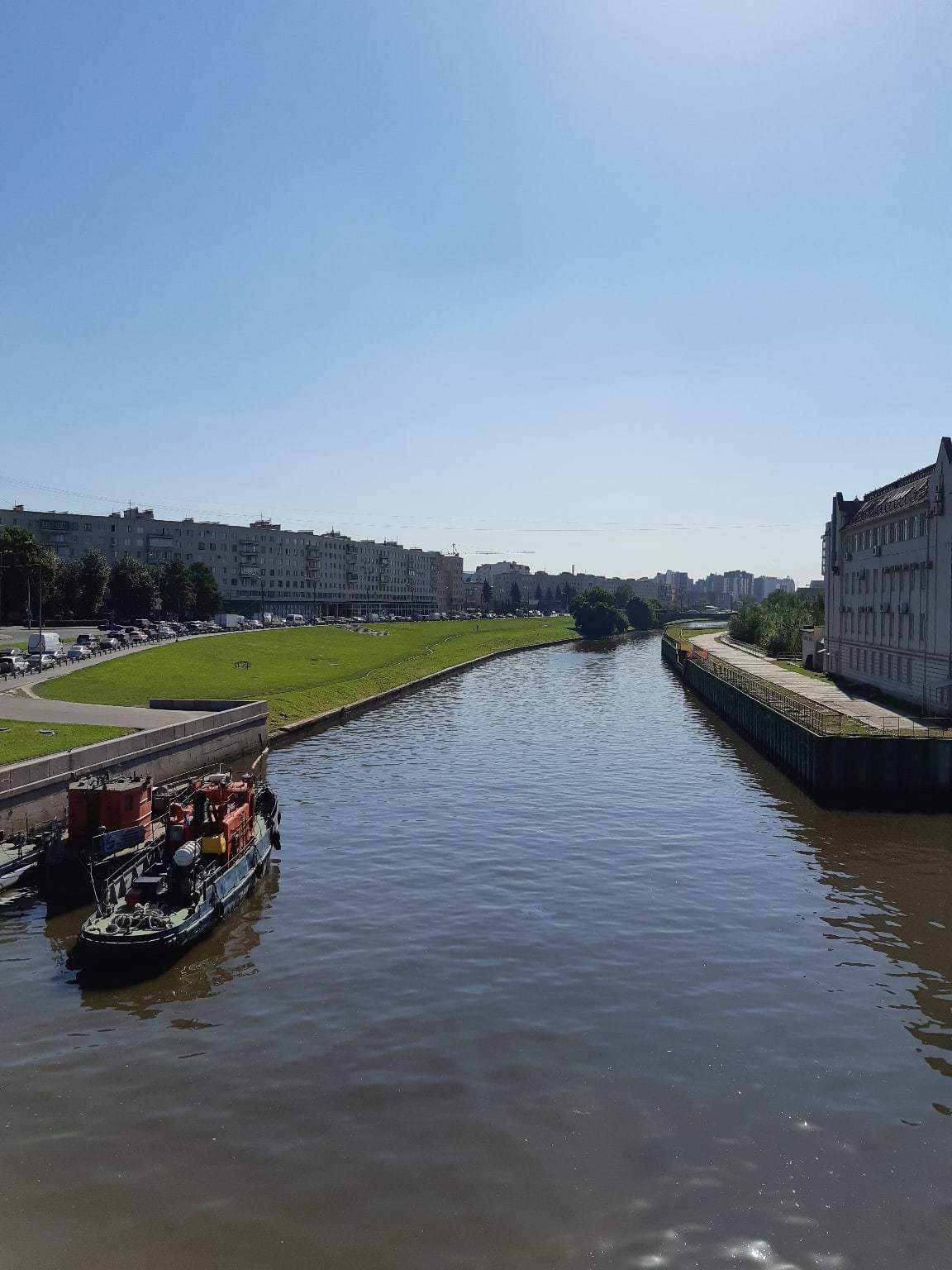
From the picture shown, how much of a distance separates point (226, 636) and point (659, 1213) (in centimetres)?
11290

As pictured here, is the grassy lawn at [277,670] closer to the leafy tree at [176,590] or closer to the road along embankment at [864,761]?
the leafy tree at [176,590]

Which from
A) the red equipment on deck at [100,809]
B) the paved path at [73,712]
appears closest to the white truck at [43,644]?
the paved path at [73,712]

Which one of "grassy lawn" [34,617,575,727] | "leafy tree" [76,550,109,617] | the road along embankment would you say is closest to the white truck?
"grassy lawn" [34,617,575,727]

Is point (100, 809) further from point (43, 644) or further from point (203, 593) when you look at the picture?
point (203, 593)

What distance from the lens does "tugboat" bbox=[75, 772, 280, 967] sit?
25.5 metres

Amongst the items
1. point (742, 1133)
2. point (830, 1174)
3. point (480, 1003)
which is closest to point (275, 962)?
point (480, 1003)

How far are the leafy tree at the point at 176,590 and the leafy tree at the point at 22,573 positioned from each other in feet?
80.0

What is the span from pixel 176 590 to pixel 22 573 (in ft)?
111

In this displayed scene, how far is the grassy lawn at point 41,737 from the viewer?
40344 millimetres

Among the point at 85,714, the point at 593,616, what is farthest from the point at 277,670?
the point at 593,616

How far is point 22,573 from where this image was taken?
413ft

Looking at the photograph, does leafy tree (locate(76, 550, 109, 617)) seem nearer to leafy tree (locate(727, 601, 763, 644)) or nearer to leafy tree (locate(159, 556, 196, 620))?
leafy tree (locate(159, 556, 196, 620))

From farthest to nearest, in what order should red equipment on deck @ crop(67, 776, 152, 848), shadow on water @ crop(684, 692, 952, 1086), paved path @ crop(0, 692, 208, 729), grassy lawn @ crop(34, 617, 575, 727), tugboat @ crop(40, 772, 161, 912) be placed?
1. grassy lawn @ crop(34, 617, 575, 727)
2. paved path @ crop(0, 692, 208, 729)
3. red equipment on deck @ crop(67, 776, 152, 848)
4. tugboat @ crop(40, 772, 161, 912)
5. shadow on water @ crop(684, 692, 952, 1086)

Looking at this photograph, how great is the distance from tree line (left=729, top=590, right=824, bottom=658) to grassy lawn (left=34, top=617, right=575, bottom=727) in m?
40.3
